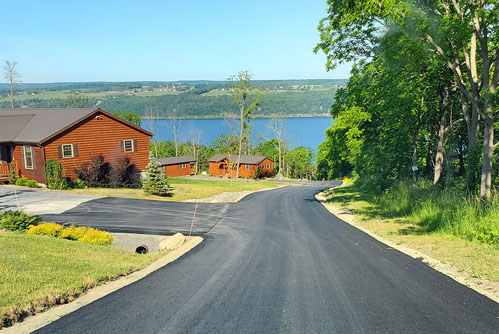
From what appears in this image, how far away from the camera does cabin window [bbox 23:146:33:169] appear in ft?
96.2

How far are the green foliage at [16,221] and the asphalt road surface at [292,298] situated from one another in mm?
7319

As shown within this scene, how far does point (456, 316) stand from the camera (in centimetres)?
624

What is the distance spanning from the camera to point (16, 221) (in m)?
14.7

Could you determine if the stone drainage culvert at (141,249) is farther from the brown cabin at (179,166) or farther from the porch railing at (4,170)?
the brown cabin at (179,166)

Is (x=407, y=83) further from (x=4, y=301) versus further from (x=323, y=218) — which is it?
(x=4, y=301)

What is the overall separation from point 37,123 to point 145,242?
22448mm

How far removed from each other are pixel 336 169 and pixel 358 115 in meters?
60.4

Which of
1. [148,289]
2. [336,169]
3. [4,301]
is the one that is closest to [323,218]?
[148,289]

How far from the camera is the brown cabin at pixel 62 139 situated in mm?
28844

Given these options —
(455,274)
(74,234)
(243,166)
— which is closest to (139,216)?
(74,234)

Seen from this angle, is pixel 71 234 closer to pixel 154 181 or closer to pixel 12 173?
pixel 154 181

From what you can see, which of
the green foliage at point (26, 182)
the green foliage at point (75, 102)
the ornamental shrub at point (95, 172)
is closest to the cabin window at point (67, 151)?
the ornamental shrub at point (95, 172)

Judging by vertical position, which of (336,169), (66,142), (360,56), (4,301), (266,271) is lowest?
(336,169)

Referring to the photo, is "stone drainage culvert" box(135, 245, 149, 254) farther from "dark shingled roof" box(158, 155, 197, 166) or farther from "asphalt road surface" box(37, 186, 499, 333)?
"dark shingled roof" box(158, 155, 197, 166)
